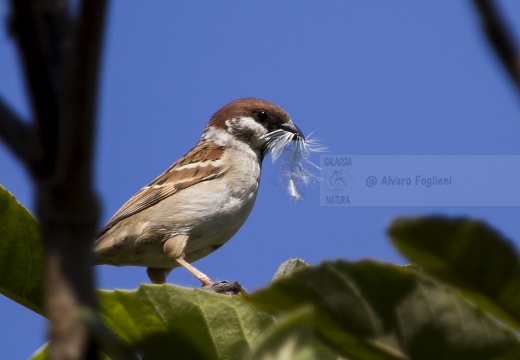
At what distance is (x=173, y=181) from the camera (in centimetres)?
689

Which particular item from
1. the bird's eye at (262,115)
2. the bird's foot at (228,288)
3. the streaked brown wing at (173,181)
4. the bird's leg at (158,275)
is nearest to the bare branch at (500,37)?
the bird's foot at (228,288)

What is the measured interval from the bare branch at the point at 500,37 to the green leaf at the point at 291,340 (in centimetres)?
27

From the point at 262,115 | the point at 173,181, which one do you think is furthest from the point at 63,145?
the point at 262,115

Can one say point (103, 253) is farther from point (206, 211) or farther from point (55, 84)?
point (55, 84)

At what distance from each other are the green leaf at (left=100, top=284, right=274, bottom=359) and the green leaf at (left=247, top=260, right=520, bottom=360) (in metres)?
0.44

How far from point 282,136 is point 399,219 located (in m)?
6.23

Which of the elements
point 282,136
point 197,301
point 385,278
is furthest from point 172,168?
point 385,278

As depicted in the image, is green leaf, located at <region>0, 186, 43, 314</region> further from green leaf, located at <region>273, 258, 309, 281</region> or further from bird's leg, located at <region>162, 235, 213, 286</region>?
bird's leg, located at <region>162, 235, 213, 286</region>

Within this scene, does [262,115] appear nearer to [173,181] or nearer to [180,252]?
[173,181]

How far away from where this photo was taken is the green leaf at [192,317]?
4.58 ft

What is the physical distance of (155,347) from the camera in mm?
1173

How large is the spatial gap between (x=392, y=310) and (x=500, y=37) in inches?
20.2

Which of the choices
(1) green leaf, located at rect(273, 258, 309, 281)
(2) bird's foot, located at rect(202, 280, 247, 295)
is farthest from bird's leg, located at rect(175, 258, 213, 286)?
Answer: (1) green leaf, located at rect(273, 258, 309, 281)

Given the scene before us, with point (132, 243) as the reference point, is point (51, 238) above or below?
below
